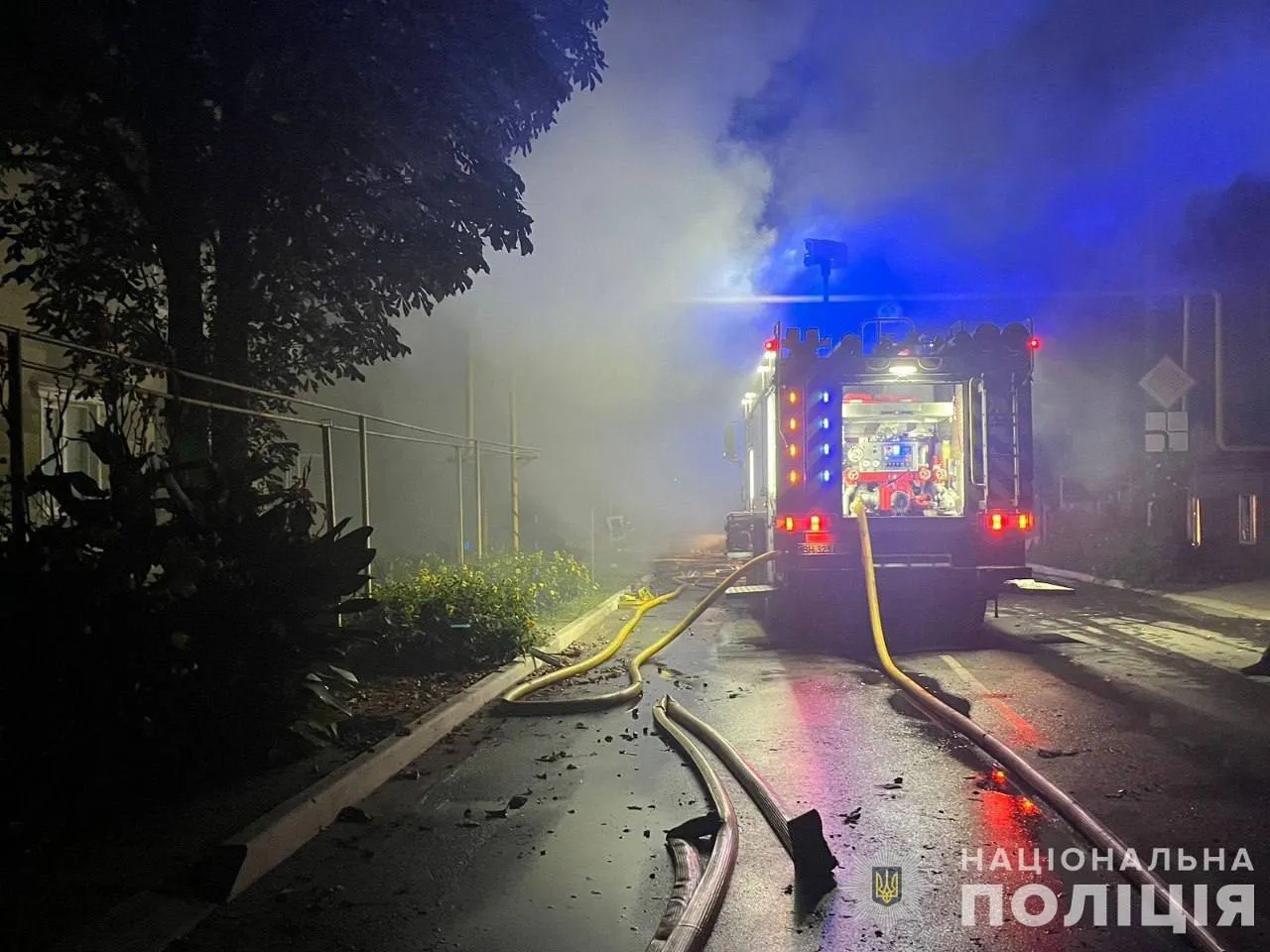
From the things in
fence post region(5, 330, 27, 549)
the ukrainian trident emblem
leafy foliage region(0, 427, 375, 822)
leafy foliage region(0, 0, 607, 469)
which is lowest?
the ukrainian trident emblem

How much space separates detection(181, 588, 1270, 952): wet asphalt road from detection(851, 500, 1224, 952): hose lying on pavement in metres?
0.08

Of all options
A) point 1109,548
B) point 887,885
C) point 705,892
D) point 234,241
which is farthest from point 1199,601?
point 234,241

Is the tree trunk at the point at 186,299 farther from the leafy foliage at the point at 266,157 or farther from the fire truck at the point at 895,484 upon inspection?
the fire truck at the point at 895,484

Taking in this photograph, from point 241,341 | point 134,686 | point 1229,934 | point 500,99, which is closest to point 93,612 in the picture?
point 134,686

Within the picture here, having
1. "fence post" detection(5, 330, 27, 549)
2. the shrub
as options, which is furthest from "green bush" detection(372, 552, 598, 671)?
the shrub

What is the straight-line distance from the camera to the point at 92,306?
6.74 metres

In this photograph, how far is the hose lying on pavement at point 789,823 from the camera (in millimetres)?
Result: 3947

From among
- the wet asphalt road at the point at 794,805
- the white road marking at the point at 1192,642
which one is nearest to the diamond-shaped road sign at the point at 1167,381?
the white road marking at the point at 1192,642

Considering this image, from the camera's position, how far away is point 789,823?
160 inches

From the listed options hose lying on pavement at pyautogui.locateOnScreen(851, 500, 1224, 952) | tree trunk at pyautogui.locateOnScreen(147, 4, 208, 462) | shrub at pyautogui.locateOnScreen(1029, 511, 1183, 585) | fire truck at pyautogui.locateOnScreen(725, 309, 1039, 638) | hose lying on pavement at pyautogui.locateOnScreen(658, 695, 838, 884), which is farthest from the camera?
shrub at pyautogui.locateOnScreen(1029, 511, 1183, 585)

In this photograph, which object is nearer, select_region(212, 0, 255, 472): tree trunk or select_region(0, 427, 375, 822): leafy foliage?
select_region(0, 427, 375, 822): leafy foliage

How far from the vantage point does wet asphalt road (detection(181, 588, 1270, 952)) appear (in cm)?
354

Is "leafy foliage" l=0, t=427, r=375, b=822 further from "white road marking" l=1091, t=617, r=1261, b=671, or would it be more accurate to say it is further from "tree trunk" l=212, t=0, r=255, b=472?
"white road marking" l=1091, t=617, r=1261, b=671

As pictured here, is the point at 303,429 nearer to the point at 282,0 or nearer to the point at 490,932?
the point at 282,0
